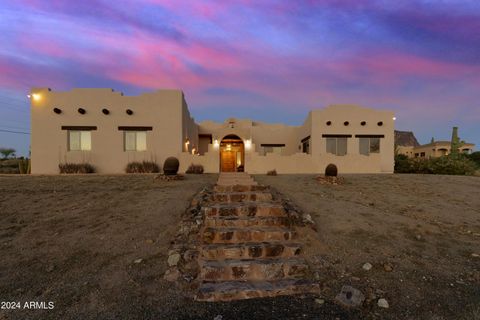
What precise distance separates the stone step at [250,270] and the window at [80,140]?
1503cm

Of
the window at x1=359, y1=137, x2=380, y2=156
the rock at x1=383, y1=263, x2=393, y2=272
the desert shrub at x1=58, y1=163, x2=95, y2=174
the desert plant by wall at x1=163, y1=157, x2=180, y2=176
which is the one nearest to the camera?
the rock at x1=383, y1=263, x2=393, y2=272

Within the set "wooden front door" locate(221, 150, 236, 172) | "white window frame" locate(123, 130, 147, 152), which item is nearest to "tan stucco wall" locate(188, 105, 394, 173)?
"wooden front door" locate(221, 150, 236, 172)

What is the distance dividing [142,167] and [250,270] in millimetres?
12633

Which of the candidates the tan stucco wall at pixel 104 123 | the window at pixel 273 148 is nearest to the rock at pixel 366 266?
Answer: the tan stucco wall at pixel 104 123

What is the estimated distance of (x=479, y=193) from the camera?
9039mm

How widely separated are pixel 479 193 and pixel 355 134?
1008 centimetres

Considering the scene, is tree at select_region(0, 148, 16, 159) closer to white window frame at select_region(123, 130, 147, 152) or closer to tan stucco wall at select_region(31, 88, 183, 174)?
tan stucco wall at select_region(31, 88, 183, 174)

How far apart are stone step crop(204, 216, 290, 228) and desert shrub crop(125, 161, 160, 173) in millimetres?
10820

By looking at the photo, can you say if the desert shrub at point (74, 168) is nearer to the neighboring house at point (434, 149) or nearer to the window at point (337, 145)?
the window at point (337, 145)

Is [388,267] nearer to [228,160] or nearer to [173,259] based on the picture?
[173,259]

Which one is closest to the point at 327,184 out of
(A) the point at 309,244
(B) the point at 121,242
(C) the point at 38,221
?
(A) the point at 309,244

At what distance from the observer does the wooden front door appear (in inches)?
803

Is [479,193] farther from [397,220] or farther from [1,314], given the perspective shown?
[1,314]

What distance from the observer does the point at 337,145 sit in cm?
1864
